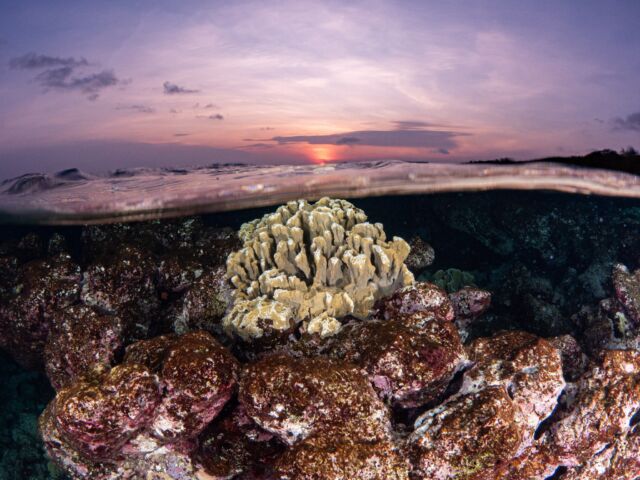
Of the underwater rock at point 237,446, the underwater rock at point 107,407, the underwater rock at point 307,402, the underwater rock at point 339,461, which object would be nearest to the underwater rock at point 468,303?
the underwater rock at point 307,402

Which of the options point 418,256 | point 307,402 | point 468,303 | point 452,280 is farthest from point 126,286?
point 452,280

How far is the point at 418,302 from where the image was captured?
17.8ft

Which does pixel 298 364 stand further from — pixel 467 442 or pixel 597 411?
pixel 597 411

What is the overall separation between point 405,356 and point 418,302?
1.44m

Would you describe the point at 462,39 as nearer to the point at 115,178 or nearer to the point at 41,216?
the point at 115,178

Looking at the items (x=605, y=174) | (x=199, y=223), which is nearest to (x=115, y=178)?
(x=199, y=223)

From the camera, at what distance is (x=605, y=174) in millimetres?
11594

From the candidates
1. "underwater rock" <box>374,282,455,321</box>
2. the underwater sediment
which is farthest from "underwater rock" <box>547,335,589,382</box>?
"underwater rock" <box>374,282,455,321</box>

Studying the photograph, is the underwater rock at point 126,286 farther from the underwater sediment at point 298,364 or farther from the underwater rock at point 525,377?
the underwater rock at point 525,377

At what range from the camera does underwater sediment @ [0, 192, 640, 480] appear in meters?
3.61

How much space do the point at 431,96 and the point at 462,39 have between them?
1.51 metres

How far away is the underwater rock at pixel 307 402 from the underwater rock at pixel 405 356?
0.41 m

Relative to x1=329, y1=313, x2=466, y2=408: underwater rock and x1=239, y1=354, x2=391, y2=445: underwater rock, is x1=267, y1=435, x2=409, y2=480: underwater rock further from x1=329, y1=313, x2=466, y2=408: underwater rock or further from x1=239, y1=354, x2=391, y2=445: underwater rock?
x1=329, y1=313, x2=466, y2=408: underwater rock

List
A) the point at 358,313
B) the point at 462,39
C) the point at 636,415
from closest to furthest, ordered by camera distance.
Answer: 1. the point at 636,415
2. the point at 358,313
3. the point at 462,39
